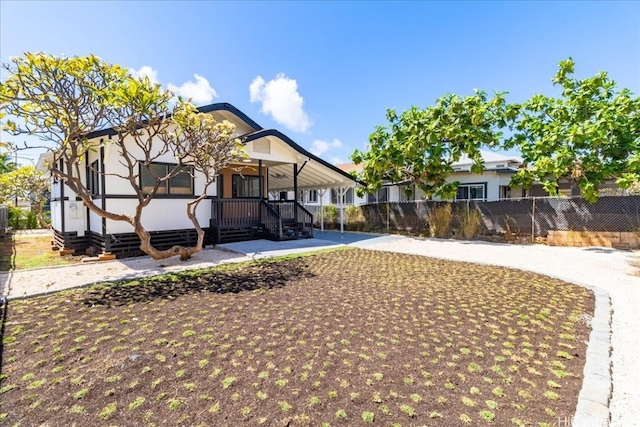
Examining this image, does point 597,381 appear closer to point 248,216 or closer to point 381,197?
point 248,216

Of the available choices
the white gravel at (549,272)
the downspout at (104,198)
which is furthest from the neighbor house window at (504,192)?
the downspout at (104,198)

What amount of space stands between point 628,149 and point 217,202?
47.5ft

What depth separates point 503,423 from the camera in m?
2.20

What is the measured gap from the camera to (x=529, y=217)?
39.7ft

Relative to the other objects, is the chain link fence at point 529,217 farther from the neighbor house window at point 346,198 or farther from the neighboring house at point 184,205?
the neighbor house window at point 346,198

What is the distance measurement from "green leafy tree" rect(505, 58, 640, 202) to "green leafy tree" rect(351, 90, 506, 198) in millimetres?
1242

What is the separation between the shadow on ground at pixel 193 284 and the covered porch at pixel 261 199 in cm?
401

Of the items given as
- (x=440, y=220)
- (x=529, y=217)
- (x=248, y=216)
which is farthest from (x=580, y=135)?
(x=248, y=216)

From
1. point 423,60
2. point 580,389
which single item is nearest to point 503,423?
point 580,389

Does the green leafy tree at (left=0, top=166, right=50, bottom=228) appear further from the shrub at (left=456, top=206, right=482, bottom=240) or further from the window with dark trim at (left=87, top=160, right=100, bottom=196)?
the shrub at (left=456, top=206, right=482, bottom=240)

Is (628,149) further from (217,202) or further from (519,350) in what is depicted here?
(217,202)

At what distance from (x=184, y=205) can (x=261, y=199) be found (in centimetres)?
271

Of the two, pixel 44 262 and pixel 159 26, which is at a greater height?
pixel 159 26

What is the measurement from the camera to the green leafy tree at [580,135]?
1073 cm
